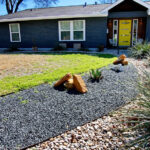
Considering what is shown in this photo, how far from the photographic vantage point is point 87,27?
492 inches

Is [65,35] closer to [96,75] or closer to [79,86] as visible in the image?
[96,75]

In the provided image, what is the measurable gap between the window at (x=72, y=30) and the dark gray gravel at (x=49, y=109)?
8.84m

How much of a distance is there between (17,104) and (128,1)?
11.4m

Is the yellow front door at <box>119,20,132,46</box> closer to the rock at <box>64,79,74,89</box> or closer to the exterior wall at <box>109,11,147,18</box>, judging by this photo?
the exterior wall at <box>109,11,147,18</box>

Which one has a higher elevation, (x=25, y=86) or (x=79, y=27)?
(x=79, y=27)

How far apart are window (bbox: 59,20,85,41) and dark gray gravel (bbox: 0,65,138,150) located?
8.84 m

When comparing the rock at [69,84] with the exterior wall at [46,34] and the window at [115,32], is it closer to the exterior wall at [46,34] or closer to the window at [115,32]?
the exterior wall at [46,34]

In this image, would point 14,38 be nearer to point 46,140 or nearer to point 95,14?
point 95,14

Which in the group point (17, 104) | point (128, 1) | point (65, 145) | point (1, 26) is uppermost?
point (128, 1)

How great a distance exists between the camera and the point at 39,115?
3.05m

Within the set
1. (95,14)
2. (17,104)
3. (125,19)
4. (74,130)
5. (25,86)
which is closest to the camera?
(74,130)

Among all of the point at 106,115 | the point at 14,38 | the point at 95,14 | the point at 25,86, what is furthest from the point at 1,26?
the point at 106,115

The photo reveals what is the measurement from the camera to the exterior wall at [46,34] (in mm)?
12289

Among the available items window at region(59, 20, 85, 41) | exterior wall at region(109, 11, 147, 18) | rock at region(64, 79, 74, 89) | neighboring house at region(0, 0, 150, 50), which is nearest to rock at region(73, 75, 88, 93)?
rock at region(64, 79, 74, 89)
